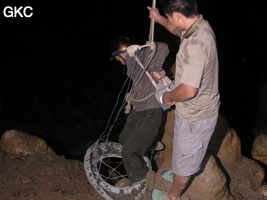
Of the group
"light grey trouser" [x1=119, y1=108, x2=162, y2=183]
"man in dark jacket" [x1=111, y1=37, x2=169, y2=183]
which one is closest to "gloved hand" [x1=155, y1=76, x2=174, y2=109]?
"man in dark jacket" [x1=111, y1=37, x2=169, y2=183]

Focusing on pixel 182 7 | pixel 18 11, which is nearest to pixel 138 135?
pixel 182 7

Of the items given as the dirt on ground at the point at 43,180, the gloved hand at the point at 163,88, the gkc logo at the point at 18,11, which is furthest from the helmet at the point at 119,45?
the gkc logo at the point at 18,11

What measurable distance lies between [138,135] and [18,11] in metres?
8.17

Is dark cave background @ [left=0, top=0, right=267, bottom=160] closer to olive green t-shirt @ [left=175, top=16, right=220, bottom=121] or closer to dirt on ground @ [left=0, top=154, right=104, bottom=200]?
dirt on ground @ [left=0, top=154, right=104, bottom=200]

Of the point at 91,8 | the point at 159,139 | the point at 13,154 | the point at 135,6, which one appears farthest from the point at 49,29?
the point at 159,139

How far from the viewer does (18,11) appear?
32.1ft

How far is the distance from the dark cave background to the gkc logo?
9.8 inches

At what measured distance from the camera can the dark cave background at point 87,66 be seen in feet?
35.7

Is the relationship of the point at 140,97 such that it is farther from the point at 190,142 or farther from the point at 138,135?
the point at 190,142

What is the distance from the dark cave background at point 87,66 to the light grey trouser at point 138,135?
6.61 meters

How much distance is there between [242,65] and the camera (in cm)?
1257

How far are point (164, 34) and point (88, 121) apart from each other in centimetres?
495

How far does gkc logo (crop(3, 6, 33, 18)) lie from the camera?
9291mm

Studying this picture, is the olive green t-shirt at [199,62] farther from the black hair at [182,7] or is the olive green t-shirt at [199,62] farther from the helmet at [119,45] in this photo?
the helmet at [119,45]
